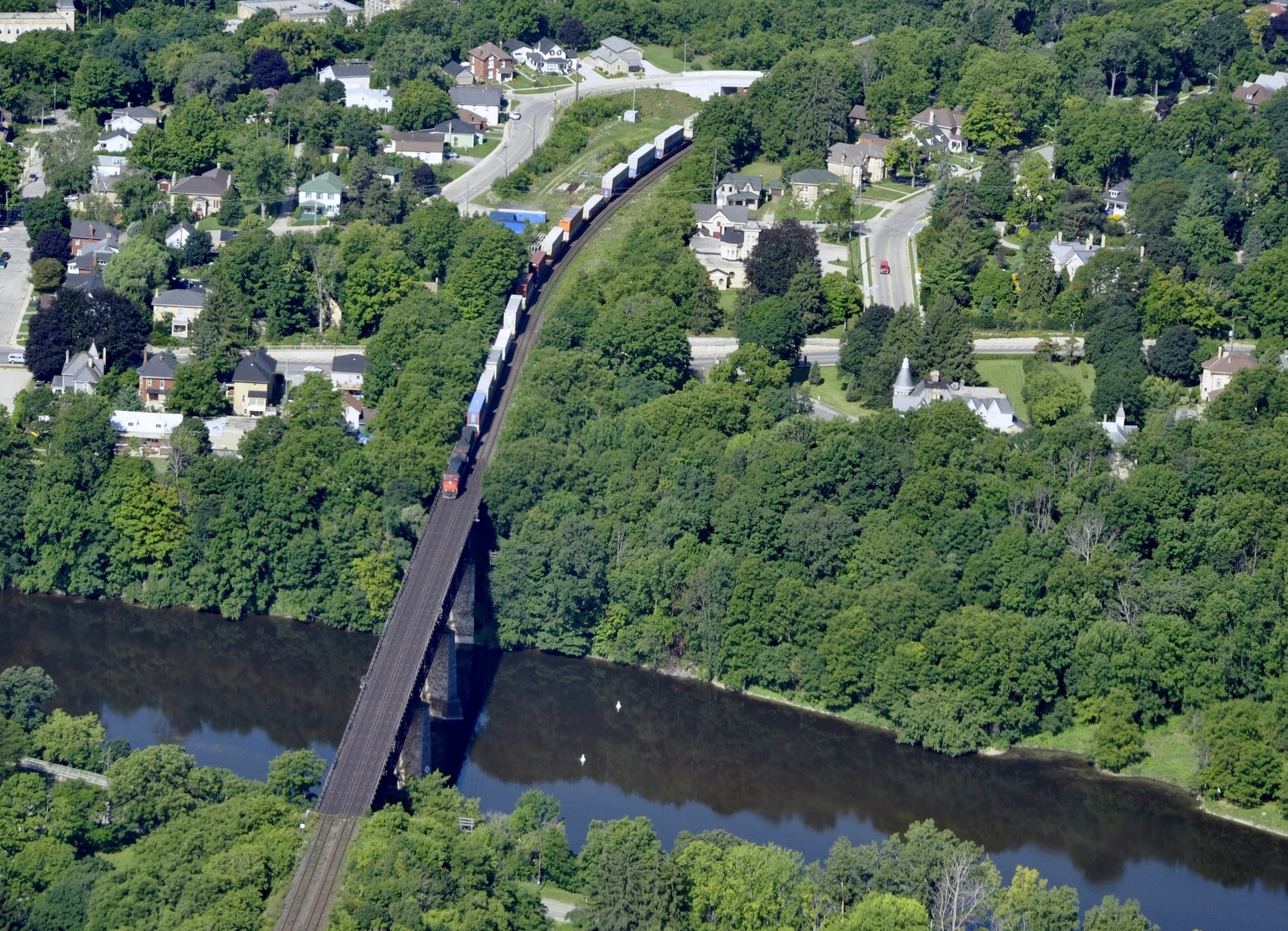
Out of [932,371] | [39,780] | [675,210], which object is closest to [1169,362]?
[932,371]

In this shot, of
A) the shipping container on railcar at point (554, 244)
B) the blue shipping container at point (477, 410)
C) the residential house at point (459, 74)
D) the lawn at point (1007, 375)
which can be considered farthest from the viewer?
the residential house at point (459, 74)

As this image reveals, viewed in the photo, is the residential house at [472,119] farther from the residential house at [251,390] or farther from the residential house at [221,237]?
the residential house at [251,390]

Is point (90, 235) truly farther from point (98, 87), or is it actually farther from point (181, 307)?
point (98, 87)

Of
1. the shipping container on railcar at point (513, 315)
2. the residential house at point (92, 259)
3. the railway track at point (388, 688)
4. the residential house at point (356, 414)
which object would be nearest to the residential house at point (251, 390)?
the residential house at point (356, 414)

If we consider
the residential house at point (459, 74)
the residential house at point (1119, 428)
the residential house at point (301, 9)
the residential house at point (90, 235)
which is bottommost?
the residential house at point (1119, 428)

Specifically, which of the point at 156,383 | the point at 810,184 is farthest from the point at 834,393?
the point at 156,383

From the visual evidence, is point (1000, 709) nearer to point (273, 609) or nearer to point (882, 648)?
point (882, 648)

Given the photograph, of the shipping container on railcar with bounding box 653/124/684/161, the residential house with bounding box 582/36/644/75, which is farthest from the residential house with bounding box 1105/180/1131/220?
the residential house with bounding box 582/36/644/75
